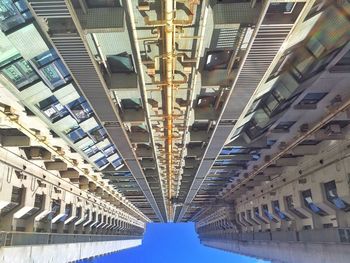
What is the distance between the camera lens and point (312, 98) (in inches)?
570

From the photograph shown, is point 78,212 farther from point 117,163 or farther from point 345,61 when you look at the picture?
point 345,61

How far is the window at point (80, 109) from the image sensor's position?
13848 mm

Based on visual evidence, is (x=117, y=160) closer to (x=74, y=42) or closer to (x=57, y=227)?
(x=57, y=227)

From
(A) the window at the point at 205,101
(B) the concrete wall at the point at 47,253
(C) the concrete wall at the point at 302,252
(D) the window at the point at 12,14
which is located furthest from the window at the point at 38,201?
(C) the concrete wall at the point at 302,252

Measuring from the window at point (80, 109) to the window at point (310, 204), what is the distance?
1382 cm

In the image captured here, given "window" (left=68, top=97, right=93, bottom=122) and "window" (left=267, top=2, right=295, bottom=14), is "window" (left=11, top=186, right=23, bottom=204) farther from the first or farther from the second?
"window" (left=267, top=2, right=295, bottom=14)

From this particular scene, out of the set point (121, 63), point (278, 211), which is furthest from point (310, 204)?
point (121, 63)

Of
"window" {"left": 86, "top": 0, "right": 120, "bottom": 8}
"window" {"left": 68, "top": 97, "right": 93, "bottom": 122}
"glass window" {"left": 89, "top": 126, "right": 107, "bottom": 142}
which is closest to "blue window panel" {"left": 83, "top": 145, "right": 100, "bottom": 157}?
"glass window" {"left": 89, "top": 126, "right": 107, "bottom": 142}

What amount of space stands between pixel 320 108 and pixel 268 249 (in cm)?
2020

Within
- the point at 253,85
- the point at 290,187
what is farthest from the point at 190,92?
the point at 290,187

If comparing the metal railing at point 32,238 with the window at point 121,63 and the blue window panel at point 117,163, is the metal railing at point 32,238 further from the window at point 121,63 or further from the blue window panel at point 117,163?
the window at point 121,63

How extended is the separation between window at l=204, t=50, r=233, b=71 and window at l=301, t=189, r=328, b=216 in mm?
13183

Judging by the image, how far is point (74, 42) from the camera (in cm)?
901

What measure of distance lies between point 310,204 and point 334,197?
3.72 m
